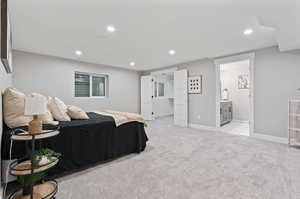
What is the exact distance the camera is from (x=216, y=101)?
4.50 meters

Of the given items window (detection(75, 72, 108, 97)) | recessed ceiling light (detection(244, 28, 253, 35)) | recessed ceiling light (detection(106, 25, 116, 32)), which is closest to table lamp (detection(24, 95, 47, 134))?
recessed ceiling light (detection(106, 25, 116, 32))

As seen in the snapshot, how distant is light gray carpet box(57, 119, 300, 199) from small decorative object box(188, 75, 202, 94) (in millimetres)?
2324

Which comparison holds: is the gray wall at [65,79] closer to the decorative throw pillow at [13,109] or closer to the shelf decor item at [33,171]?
the decorative throw pillow at [13,109]

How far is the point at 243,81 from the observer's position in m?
6.09

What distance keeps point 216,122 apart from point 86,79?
15.7 feet

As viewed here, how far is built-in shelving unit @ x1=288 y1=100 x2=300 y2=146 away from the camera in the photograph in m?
3.04

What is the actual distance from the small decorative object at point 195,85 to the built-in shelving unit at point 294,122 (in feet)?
7.42

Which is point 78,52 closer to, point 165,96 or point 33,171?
point 33,171

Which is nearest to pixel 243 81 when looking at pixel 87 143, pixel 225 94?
pixel 225 94

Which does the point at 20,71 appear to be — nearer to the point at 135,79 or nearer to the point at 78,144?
the point at 78,144

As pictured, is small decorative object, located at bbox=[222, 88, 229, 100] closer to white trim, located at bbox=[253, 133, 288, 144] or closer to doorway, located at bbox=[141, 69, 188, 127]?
doorway, located at bbox=[141, 69, 188, 127]

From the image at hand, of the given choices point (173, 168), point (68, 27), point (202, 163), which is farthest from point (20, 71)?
point (202, 163)

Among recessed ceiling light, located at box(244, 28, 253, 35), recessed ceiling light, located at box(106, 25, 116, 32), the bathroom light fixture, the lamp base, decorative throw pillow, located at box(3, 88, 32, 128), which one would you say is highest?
the bathroom light fixture

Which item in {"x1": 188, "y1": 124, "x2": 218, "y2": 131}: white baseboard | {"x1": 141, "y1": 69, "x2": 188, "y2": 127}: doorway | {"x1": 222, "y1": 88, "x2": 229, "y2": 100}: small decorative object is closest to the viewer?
{"x1": 188, "y1": 124, "x2": 218, "y2": 131}: white baseboard
